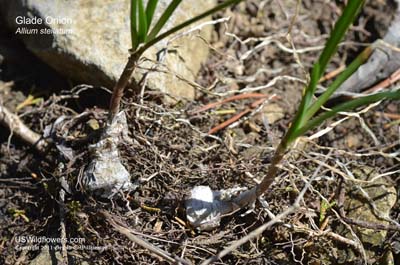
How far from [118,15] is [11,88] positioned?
0.43m

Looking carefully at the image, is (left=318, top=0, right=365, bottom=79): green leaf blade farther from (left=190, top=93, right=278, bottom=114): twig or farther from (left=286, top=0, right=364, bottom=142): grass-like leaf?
(left=190, top=93, right=278, bottom=114): twig

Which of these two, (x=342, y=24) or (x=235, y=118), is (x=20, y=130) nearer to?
(x=235, y=118)

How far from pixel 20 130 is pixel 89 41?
1.14 feet

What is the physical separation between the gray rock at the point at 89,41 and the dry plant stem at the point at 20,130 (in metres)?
0.22

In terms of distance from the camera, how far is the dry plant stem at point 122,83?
1.34 m

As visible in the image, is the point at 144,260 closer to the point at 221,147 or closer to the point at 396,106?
the point at 221,147

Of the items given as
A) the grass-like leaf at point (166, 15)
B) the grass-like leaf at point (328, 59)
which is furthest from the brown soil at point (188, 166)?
the grass-like leaf at point (166, 15)

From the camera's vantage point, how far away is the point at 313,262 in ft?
5.01

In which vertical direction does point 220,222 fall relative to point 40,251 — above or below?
above

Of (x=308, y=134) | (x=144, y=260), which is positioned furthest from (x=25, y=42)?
(x=308, y=134)

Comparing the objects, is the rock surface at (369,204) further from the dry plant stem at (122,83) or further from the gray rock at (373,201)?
the dry plant stem at (122,83)

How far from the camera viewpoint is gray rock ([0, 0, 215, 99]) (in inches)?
68.3

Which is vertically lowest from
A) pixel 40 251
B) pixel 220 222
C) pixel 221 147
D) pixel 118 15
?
pixel 40 251

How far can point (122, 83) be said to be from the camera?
1.40 metres
